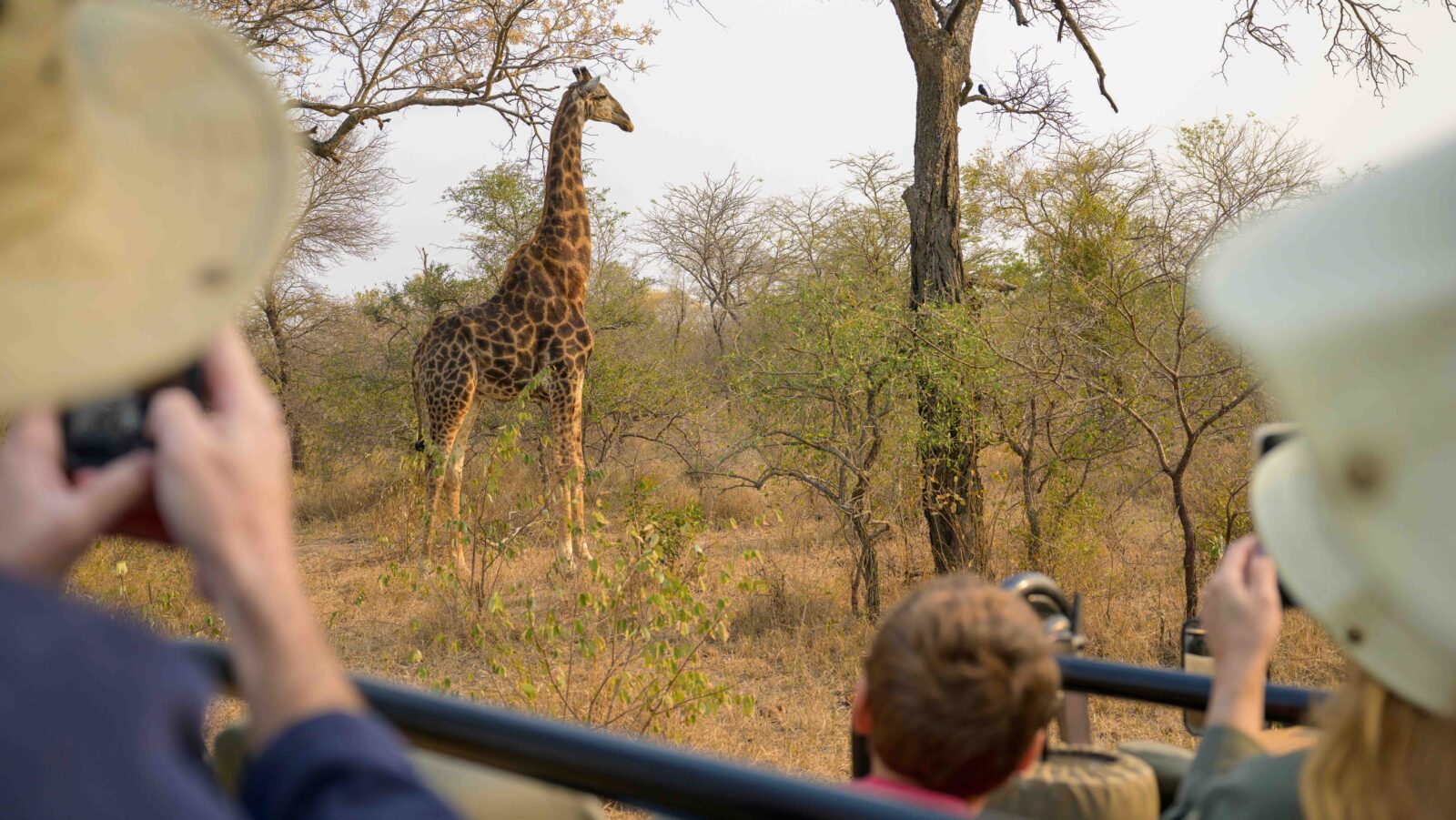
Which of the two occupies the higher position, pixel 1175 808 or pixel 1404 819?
pixel 1404 819

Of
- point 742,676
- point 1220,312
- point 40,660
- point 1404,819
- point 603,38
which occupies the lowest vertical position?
point 742,676

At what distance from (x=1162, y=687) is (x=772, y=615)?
440 centimetres

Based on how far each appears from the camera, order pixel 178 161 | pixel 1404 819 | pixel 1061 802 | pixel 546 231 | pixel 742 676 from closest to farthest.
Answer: pixel 178 161 < pixel 1404 819 < pixel 1061 802 < pixel 742 676 < pixel 546 231

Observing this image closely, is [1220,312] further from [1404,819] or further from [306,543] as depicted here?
[306,543]

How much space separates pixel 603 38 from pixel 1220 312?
7.62m

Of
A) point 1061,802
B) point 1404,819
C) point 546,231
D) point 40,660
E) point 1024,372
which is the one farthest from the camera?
point 546,231

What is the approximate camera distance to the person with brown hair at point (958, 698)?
118 cm

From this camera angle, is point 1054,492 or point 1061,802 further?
point 1054,492

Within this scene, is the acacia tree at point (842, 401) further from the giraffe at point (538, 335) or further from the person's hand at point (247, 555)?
the person's hand at point (247, 555)

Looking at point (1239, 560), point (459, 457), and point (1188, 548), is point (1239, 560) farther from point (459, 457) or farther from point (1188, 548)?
point (459, 457)

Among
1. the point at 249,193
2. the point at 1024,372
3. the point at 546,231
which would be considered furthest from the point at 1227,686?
the point at 546,231

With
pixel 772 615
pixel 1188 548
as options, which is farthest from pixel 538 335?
pixel 1188 548

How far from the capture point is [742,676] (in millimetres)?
4973

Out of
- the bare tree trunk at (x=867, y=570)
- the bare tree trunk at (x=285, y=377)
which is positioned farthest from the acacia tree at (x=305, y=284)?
the bare tree trunk at (x=867, y=570)
